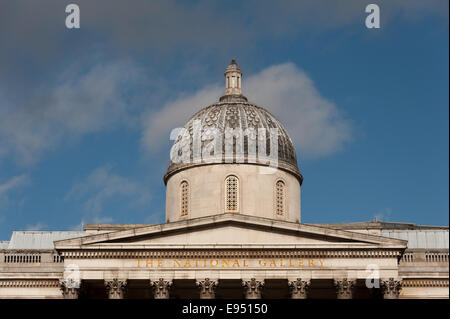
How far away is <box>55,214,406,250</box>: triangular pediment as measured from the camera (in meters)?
71.4

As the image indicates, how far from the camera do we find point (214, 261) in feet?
236

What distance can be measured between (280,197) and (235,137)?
16.5 feet

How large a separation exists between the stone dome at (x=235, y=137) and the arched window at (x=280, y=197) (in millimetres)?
1237

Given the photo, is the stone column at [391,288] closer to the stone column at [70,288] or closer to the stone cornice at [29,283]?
the stone column at [70,288]

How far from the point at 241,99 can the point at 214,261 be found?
16.6 metres

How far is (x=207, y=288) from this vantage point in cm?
7119

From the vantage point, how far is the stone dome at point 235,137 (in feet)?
261

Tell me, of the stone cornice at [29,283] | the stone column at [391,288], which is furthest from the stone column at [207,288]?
the stone cornice at [29,283]

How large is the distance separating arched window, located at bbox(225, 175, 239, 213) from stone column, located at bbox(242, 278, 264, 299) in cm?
748

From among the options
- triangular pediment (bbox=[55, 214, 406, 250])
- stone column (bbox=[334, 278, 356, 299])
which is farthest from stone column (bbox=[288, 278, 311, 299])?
triangular pediment (bbox=[55, 214, 406, 250])
